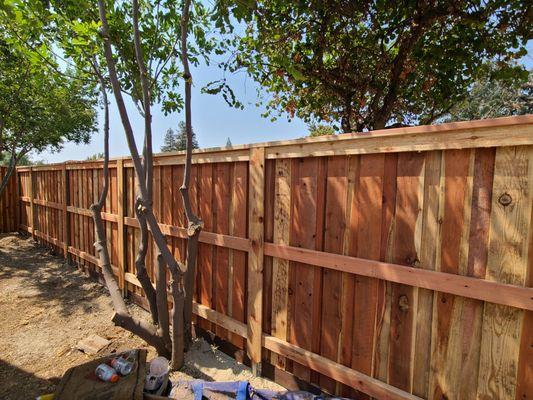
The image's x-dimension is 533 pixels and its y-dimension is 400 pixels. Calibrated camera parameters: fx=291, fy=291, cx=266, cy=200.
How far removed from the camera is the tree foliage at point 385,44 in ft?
11.2

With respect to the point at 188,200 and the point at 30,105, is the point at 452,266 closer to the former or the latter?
the point at 188,200

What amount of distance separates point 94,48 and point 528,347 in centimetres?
389

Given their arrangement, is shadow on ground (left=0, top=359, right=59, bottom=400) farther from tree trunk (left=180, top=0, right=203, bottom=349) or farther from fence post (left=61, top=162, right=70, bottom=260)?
fence post (left=61, top=162, right=70, bottom=260)

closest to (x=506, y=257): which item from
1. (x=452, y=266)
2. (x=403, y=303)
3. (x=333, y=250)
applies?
(x=452, y=266)

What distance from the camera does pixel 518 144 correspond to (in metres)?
1.34

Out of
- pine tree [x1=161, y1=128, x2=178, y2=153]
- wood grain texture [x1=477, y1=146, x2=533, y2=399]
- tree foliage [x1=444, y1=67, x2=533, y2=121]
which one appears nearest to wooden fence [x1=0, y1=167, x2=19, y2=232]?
wood grain texture [x1=477, y1=146, x2=533, y2=399]

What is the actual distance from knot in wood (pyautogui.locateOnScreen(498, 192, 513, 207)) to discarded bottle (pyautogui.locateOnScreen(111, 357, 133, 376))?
8.33 ft

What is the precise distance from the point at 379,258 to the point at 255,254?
100cm

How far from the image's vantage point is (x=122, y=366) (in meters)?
2.12

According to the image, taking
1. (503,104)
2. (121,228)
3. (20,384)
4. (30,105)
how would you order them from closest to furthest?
1. (20,384)
2. (121,228)
3. (30,105)
4. (503,104)

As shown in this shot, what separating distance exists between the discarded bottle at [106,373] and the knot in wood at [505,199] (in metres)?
2.58

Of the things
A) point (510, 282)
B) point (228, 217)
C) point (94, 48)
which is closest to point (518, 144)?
point (510, 282)

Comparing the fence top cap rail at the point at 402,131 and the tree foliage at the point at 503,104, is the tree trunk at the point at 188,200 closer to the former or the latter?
the fence top cap rail at the point at 402,131

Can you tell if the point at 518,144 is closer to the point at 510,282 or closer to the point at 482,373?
the point at 510,282
